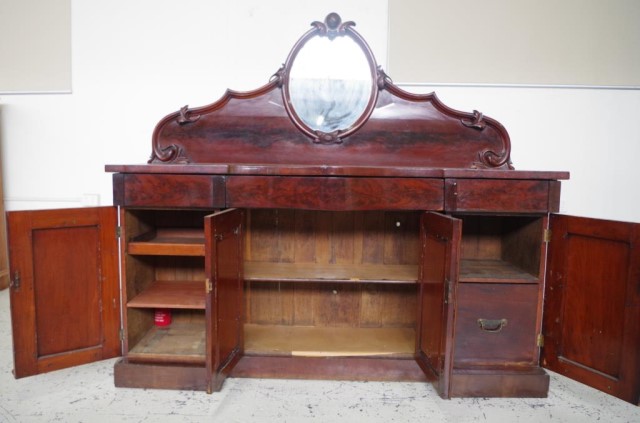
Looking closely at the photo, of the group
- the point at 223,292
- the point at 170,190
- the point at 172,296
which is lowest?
the point at 172,296

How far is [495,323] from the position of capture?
2090 mm

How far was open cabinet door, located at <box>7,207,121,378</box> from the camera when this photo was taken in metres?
2.04

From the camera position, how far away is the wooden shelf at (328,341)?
2.25m

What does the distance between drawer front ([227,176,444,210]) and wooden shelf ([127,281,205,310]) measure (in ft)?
2.00

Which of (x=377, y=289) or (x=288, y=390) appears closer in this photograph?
(x=288, y=390)

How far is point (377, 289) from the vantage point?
8.79ft

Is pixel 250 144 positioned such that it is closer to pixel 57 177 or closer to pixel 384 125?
pixel 384 125

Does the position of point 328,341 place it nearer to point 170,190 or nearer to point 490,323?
point 490,323

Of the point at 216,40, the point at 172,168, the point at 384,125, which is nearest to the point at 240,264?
the point at 172,168

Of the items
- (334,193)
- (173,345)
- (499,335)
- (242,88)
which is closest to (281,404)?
(173,345)

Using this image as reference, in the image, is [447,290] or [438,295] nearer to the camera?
[447,290]

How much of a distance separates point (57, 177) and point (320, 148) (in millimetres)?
2237

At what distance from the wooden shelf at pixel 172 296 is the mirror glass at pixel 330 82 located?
1.24 m

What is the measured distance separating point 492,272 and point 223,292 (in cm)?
154
